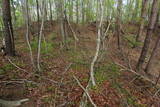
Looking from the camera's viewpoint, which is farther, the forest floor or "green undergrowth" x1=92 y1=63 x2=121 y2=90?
"green undergrowth" x1=92 y1=63 x2=121 y2=90

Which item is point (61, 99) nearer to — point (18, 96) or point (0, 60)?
point (18, 96)

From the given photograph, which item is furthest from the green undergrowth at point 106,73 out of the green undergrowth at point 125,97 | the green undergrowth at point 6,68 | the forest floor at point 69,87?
the green undergrowth at point 6,68

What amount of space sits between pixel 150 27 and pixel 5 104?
5472mm

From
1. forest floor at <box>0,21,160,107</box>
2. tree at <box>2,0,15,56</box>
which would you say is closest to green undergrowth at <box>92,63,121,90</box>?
forest floor at <box>0,21,160,107</box>

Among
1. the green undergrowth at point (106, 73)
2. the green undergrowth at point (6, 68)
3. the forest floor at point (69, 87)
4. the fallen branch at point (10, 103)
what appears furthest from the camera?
the green undergrowth at point (106, 73)

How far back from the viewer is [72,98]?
3549 millimetres

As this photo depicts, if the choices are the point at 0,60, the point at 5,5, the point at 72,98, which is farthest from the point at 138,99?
the point at 5,5

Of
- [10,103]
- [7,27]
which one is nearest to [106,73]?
[10,103]

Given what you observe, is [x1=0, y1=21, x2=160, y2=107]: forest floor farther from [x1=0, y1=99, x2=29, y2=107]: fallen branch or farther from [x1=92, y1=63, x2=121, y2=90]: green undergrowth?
[x1=0, y1=99, x2=29, y2=107]: fallen branch

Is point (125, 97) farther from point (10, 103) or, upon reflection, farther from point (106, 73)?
point (10, 103)

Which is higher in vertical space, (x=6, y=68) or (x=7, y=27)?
(x=7, y=27)

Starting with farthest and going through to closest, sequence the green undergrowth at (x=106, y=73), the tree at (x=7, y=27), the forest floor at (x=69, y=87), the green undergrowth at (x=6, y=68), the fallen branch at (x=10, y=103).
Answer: the tree at (x=7, y=27)
the green undergrowth at (x=106, y=73)
the green undergrowth at (x=6, y=68)
the forest floor at (x=69, y=87)
the fallen branch at (x=10, y=103)

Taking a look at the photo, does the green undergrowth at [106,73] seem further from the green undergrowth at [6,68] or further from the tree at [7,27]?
the tree at [7,27]

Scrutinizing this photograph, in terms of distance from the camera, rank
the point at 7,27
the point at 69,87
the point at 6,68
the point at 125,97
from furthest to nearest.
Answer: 1. the point at 7,27
2. the point at 6,68
3. the point at 69,87
4. the point at 125,97
